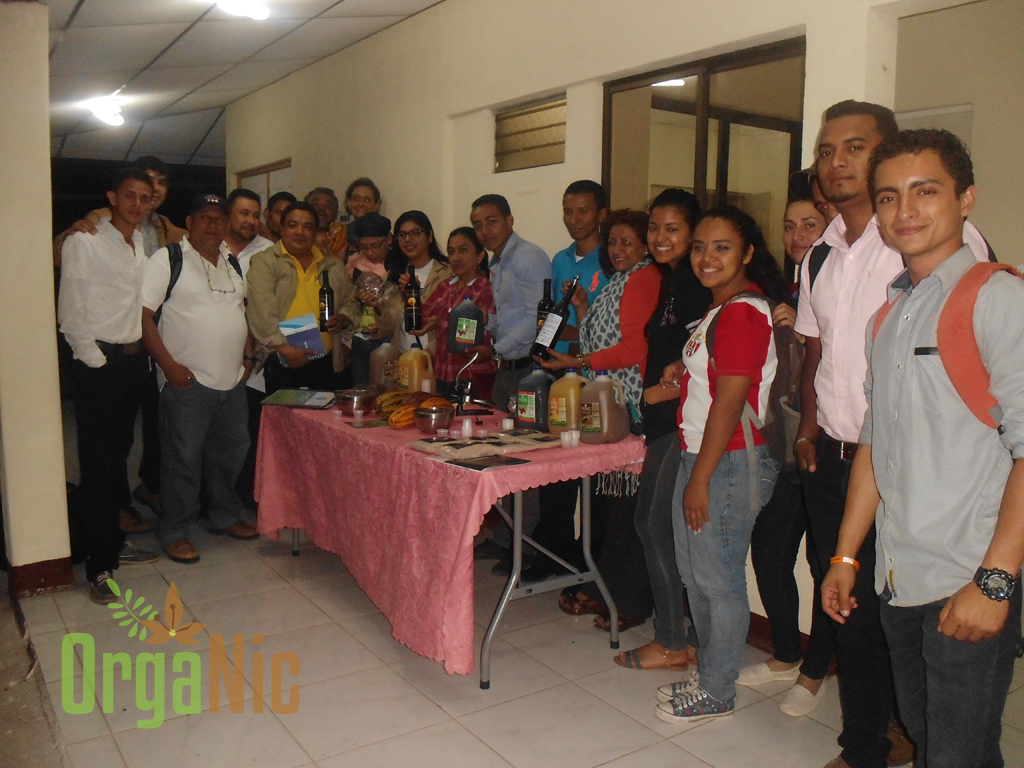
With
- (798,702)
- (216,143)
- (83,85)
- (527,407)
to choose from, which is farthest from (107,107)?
(798,702)

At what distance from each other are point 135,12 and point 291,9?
808 mm

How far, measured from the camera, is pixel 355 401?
10.1 ft

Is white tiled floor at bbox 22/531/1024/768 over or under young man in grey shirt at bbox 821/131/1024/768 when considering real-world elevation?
under

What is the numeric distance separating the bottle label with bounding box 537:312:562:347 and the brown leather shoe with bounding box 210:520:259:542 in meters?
2.09

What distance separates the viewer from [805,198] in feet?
7.70

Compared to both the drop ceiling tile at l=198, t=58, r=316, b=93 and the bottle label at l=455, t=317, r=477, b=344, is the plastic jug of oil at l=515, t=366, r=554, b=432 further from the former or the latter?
the drop ceiling tile at l=198, t=58, r=316, b=93

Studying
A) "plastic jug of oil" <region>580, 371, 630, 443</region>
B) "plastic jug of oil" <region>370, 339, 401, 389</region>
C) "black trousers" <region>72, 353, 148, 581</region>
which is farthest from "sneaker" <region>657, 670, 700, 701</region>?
"black trousers" <region>72, 353, 148, 581</region>

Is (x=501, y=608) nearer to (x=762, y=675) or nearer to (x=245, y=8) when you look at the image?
(x=762, y=675)

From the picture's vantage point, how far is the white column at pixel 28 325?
2.97 metres

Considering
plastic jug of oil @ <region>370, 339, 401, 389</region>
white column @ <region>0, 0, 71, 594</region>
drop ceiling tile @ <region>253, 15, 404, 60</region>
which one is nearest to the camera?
white column @ <region>0, 0, 71, 594</region>

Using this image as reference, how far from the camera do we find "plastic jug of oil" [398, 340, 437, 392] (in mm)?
3258

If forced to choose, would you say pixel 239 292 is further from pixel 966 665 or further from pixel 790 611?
pixel 966 665

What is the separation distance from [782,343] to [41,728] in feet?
7.65

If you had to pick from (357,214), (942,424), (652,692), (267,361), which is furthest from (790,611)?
(357,214)
